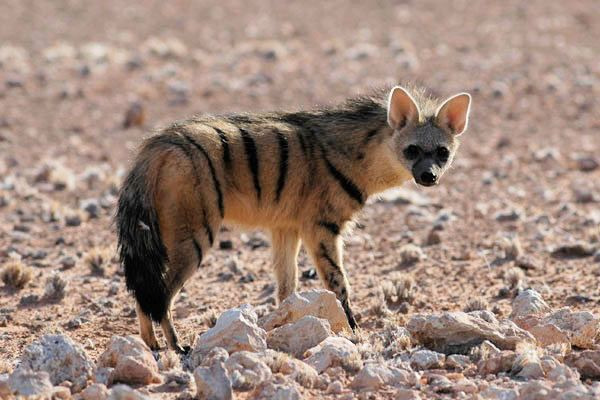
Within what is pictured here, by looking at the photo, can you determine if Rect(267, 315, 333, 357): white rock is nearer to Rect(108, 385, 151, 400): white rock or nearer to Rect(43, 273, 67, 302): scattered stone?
Rect(108, 385, 151, 400): white rock

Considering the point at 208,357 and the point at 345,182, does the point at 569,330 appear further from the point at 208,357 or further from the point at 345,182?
the point at 208,357

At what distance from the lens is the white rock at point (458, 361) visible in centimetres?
652

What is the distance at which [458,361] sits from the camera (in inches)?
258

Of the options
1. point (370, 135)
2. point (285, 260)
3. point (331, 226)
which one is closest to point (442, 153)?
point (370, 135)

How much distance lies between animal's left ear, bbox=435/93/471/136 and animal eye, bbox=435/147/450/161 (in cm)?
23

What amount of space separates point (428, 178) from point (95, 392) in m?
3.65

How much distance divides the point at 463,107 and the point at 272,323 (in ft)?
8.94

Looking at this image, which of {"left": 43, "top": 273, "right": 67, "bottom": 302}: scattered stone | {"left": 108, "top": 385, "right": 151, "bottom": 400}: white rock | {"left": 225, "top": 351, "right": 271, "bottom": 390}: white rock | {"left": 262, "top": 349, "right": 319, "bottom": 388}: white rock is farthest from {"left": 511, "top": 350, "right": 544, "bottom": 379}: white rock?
{"left": 43, "top": 273, "right": 67, "bottom": 302}: scattered stone

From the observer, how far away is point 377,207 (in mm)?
12930

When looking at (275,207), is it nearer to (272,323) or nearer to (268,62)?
(272,323)

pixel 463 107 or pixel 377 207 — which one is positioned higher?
pixel 463 107

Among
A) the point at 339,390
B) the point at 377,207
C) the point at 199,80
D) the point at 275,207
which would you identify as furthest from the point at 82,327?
the point at 199,80

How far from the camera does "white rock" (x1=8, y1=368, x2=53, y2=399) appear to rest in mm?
5777

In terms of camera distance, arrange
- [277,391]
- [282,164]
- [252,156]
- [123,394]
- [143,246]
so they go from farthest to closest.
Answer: [282,164], [252,156], [143,246], [277,391], [123,394]
